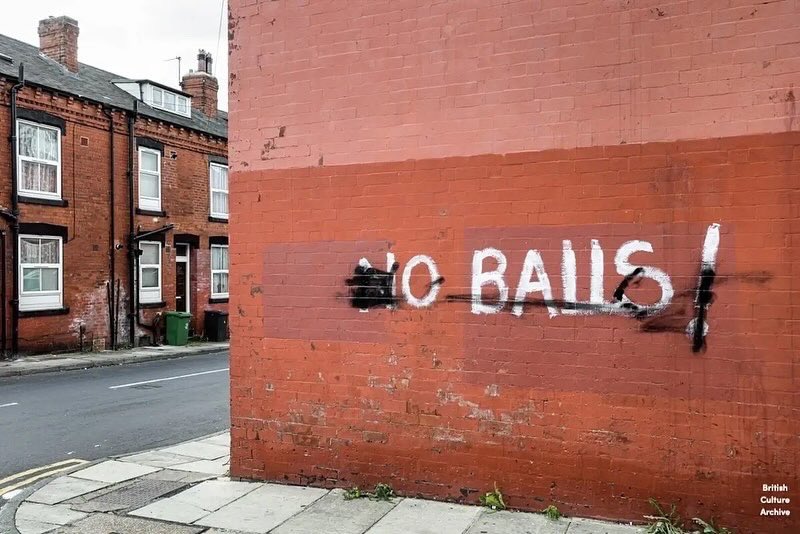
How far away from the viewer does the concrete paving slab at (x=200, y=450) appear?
7.29 metres

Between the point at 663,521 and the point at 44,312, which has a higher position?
the point at 44,312

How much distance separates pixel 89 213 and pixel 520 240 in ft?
54.5

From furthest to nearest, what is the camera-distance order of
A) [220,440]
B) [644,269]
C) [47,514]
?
[220,440] < [47,514] < [644,269]

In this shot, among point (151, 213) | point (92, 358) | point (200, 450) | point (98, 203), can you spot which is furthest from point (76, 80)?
point (200, 450)

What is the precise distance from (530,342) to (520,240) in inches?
30.6

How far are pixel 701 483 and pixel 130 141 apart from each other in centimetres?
1896

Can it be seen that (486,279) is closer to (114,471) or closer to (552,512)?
(552,512)

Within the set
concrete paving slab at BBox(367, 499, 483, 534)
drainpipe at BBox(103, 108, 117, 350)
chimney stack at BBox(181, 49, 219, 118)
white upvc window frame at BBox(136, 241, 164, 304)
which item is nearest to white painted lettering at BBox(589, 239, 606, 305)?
concrete paving slab at BBox(367, 499, 483, 534)

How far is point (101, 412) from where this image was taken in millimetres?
10078

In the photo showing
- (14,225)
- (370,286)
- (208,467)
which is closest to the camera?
(370,286)

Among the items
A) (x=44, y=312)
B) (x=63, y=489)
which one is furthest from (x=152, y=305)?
(x=63, y=489)

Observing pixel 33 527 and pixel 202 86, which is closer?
pixel 33 527

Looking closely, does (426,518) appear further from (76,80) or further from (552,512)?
(76,80)

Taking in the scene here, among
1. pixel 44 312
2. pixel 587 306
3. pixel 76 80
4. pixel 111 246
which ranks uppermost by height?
pixel 76 80
